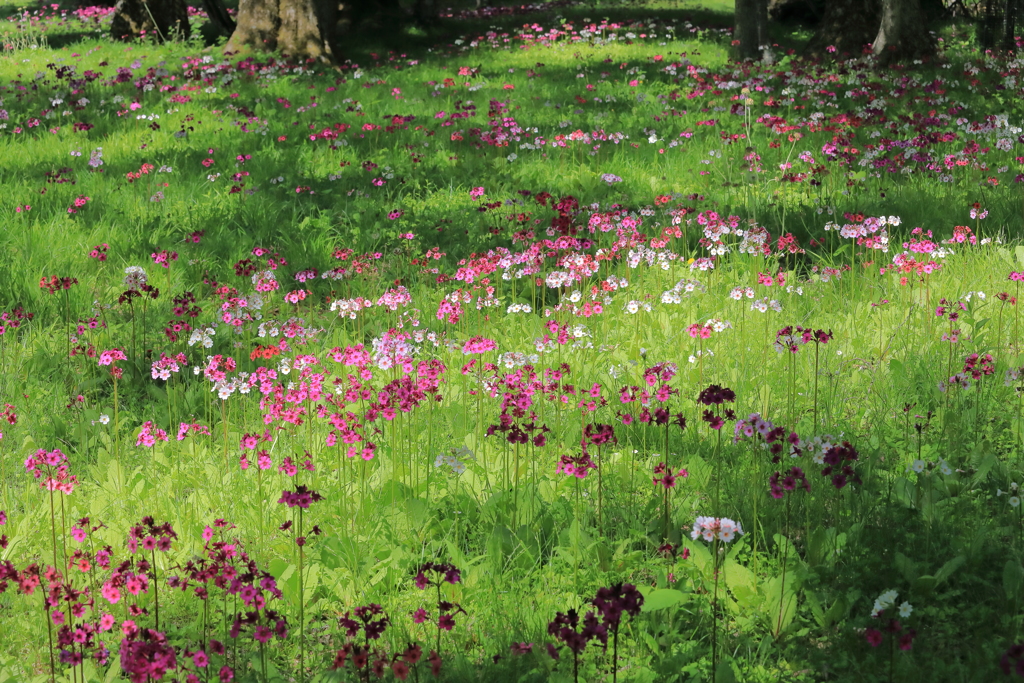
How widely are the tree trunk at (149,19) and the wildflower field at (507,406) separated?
9.27m

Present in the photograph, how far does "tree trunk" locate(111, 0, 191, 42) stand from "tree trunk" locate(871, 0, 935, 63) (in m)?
12.9

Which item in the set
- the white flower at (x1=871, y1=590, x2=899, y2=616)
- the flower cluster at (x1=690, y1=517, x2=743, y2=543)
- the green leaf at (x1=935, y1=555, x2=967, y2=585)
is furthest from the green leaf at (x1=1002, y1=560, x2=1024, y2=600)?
the flower cluster at (x1=690, y1=517, x2=743, y2=543)

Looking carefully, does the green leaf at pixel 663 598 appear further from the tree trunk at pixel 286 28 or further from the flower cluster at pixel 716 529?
the tree trunk at pixel 286 28

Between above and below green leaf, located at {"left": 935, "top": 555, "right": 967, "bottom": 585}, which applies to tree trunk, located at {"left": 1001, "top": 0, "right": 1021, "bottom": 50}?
above

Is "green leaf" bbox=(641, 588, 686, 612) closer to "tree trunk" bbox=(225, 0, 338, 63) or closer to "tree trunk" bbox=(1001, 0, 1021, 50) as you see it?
"tree trunk" bbox=(225, 0, 338, 63)

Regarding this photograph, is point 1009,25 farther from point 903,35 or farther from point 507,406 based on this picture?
point 507,406

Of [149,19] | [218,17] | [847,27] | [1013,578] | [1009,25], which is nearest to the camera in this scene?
[1013,578]

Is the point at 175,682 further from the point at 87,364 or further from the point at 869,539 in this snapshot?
the point at 87,364

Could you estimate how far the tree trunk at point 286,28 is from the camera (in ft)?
46.0

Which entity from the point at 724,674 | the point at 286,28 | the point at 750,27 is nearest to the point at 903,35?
the point at 750,27

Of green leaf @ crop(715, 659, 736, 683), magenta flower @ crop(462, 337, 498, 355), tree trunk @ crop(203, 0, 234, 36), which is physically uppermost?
tree trunk @ crop(203, 0, 234, 36)

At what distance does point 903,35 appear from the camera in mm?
13273

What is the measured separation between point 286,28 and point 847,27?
382 inches

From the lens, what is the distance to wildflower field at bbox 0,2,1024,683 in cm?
260
